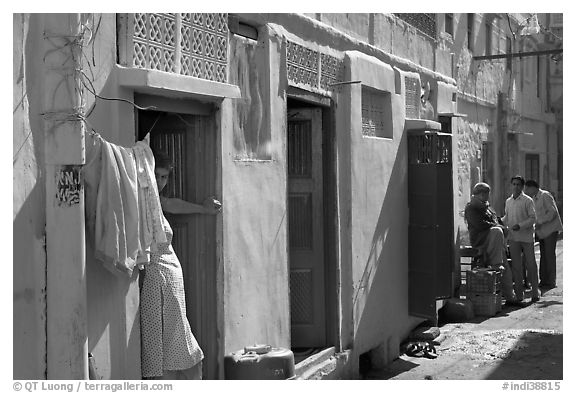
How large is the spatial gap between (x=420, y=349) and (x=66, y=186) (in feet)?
18.9

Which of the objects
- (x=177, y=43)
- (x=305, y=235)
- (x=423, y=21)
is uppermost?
(x=423, y=21)

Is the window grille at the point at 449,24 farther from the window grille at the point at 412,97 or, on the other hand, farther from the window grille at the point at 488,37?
the window grille at the point at 412,97

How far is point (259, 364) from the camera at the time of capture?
5.95 meters

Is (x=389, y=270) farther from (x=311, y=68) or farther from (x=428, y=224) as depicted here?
(x=311, y=68)

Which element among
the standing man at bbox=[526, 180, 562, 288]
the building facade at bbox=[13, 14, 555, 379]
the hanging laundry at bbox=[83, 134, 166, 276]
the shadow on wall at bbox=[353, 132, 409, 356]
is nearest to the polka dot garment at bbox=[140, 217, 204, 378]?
the building facade at bbox=[13, 14, 555, 379]

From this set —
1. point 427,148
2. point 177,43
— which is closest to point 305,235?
point 427,148

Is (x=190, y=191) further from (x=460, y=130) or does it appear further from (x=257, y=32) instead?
(x=460, y=130)

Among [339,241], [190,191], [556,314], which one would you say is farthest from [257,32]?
[556,314]

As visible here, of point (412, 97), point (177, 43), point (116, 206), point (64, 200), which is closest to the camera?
point (64, 200)

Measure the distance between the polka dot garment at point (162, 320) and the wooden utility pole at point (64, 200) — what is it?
0.83m

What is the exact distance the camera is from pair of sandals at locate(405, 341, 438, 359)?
9.07 metres

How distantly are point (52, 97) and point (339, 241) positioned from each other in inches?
160

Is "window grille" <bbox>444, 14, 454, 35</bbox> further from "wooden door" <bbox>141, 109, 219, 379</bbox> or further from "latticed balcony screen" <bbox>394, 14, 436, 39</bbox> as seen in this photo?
"wooden door" <bbox>141, 109, 219, 379</bbox>

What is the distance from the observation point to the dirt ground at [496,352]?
8.24 m
